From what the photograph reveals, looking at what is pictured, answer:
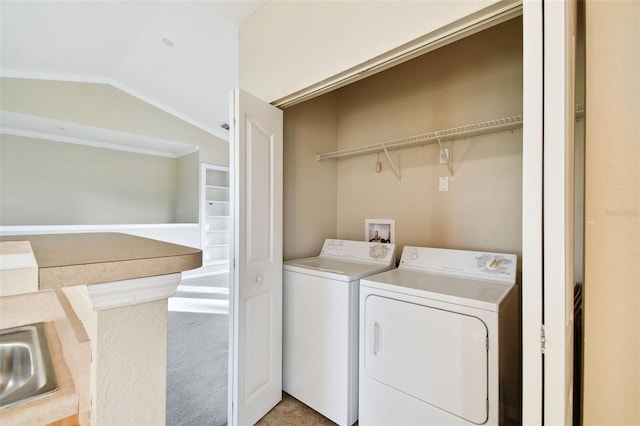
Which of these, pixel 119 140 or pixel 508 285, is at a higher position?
pixel 119 140

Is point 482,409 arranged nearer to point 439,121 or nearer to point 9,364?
point 9,364

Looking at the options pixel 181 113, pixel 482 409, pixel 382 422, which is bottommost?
pixel 382 422

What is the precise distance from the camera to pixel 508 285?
152 centimetres

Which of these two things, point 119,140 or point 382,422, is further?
point 119,140

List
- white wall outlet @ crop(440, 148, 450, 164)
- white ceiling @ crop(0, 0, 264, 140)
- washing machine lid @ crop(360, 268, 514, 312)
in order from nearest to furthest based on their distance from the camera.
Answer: washing machine lid @ crop(360, 268, 514, 312) → white wall outlet @ crop(440, 148, 450, 164) → white ceiling @ crop(0, 0, 264, 140)

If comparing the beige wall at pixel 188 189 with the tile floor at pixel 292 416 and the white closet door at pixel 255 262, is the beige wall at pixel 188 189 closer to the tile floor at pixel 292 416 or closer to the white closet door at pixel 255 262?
the white closet door at pixel 255 262

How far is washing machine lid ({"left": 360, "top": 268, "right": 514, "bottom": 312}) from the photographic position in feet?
4.12

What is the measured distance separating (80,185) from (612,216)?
23.2 ft

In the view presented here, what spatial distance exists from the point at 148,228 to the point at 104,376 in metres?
5.44

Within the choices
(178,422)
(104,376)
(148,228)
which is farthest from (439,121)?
(148,228)

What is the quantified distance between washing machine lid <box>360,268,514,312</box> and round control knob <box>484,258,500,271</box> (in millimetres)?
105

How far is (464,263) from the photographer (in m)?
1.76

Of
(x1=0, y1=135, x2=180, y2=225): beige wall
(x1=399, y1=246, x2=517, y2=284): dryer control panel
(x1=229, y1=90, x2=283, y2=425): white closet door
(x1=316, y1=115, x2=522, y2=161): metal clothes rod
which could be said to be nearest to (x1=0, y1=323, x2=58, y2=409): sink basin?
(x1=229, y1=90, x2=283, y2=425): white closet door

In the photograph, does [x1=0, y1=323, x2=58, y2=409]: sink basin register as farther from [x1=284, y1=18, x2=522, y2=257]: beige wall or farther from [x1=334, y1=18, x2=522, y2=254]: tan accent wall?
[x1=334, y1=18, x2=522, y2=254]: tan accent wall
